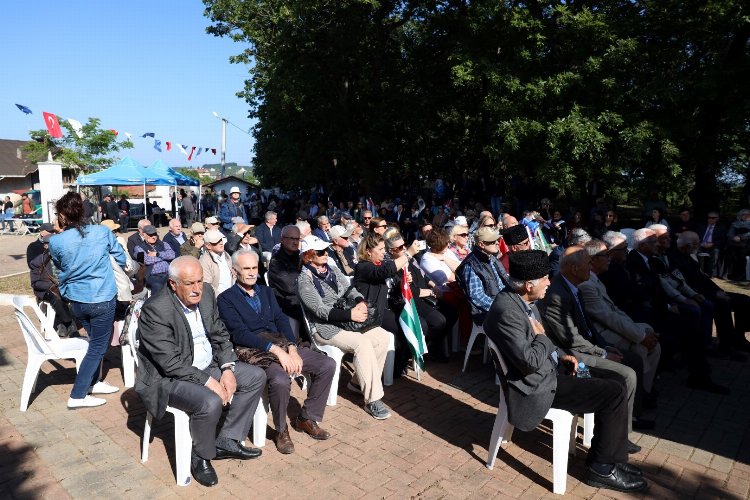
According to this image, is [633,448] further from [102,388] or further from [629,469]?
[102,388]

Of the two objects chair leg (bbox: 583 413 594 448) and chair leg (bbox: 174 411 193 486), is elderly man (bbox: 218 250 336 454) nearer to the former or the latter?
chair leg (bbox: 174 411 193 486)

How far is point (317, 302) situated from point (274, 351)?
761 mm

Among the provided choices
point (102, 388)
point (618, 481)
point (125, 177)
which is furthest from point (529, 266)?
point (125, 177)

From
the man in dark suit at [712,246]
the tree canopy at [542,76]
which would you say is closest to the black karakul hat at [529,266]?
the tree canopy at [542,76]

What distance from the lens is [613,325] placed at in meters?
4.52

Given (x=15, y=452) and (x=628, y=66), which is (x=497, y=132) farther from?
(x=15, y=452)

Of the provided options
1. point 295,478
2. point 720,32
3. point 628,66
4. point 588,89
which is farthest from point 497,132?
point 295,478

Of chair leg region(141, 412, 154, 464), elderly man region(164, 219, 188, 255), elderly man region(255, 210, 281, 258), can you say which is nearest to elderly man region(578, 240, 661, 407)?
chair leg region(141, 412, 154, 464)

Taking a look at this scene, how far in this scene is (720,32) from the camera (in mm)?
12414

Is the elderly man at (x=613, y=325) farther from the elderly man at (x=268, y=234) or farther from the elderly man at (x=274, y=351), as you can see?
the elderly man at (x=268, y=234)

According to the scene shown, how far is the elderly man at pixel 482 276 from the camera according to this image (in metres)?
5.39

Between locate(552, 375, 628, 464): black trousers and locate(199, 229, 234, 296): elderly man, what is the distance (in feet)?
13.8

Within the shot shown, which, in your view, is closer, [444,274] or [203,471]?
[203,471]

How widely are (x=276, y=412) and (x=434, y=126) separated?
17.4 metres
